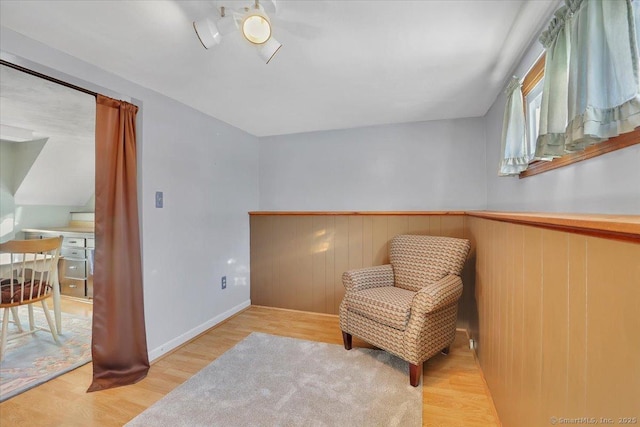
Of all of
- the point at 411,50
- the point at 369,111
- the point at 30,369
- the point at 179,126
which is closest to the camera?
the point at 411,50

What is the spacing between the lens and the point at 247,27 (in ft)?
4.16

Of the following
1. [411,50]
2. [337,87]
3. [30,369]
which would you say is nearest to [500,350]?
[411,50]

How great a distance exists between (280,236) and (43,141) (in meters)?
2.45

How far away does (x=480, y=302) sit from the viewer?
205 centimetres

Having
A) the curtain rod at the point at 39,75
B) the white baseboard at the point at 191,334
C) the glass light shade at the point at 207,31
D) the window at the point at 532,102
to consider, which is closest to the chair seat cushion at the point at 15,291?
the white baseboard at the point at 191,334

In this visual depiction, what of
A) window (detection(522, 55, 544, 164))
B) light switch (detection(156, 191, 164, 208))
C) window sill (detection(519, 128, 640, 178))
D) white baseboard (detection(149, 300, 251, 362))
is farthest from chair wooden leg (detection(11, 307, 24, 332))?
window (detection(522, 55, 544, 164))

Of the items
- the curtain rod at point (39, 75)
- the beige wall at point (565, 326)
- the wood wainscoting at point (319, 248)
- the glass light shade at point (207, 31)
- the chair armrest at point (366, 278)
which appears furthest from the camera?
the wood wainscoting at point (319, 248)

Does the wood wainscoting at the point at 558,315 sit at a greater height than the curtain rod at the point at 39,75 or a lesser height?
lesser

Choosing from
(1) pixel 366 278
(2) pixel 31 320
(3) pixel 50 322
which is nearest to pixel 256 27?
(1) pixel 366 278

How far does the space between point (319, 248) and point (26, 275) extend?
2536 mm

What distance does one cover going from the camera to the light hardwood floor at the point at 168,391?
1.59 m

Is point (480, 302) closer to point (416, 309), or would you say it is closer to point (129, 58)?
point (416, 309)

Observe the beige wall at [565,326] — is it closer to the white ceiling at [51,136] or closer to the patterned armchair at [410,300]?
the patterned armchair at [410,300]

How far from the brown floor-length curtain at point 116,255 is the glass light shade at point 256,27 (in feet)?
Answer: 4.17
